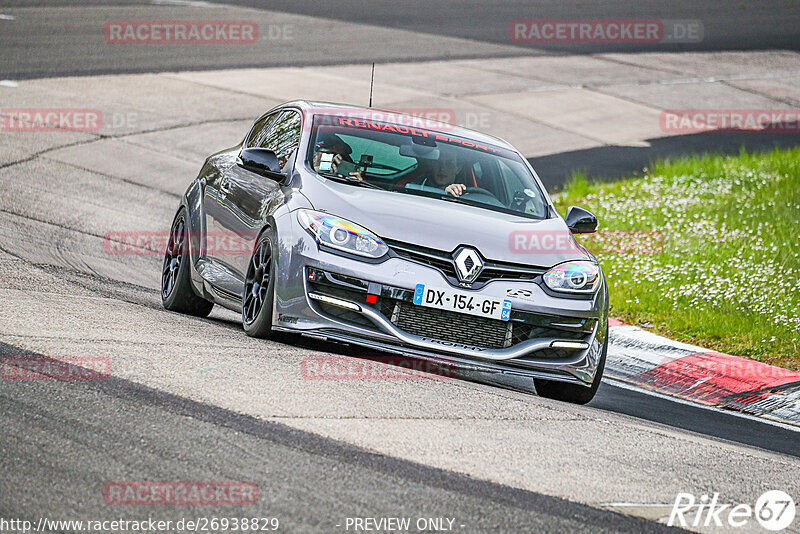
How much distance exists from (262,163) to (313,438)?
121 inches

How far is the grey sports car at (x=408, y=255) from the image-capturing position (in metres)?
7.05

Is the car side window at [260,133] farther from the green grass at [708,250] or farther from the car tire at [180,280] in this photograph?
the green grass at [708,250]

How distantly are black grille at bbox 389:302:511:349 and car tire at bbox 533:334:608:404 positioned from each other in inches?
38.4

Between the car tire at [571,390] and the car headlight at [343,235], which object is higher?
the car headlight at [343,235]

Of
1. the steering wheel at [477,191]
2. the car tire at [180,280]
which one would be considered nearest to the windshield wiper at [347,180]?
the steering wheel at [477,191]

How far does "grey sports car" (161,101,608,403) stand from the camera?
7.05 metres

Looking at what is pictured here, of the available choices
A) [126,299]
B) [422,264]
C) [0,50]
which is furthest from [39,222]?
[0,50]

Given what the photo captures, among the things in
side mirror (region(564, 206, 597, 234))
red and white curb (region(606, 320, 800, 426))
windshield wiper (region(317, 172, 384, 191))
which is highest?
windshield wiper (region(317, 172, 384, 191))

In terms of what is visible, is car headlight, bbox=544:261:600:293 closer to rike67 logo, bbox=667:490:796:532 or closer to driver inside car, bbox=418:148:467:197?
driver inside car, bbox=418:148:467:197

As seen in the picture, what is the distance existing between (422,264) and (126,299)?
316cm

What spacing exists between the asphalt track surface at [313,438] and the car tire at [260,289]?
0.16 meters

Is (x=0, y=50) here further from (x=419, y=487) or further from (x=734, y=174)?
(x=419, y=487)

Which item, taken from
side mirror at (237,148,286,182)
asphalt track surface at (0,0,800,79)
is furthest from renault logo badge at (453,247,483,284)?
asphalt track surface at (0,0,800,79)

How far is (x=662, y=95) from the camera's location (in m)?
24.2
